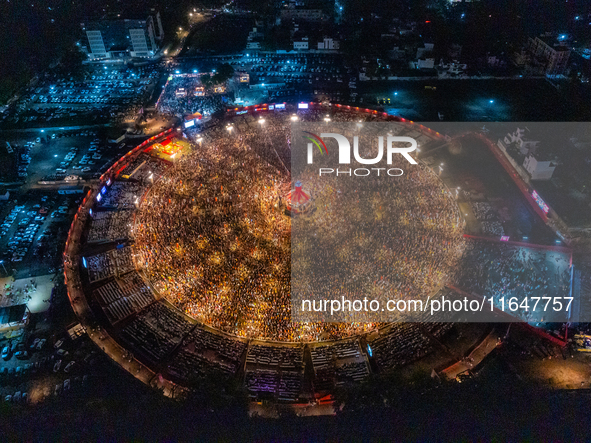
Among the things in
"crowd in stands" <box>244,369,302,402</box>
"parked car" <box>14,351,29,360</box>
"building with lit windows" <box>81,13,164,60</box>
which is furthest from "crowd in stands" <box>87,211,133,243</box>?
"building with lit windows" <box>81,13,164,60</box>

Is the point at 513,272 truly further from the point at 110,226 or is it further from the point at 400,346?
the point at 110,226

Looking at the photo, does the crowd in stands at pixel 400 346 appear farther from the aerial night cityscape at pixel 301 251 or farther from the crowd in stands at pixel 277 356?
the crowd in stands at pixel 277 356

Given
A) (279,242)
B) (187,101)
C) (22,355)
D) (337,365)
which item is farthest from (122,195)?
(337,365)

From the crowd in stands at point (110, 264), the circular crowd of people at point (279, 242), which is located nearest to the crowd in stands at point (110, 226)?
the circular crowd of people at point (279, 242)

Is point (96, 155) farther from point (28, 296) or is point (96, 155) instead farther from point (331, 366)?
point (331, 366)

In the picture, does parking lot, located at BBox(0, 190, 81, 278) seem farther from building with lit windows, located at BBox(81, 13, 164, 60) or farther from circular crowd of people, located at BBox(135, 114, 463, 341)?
building with lit windows, located at BBox(81, 13, 164, 60)

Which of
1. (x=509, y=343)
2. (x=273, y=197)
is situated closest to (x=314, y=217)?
(x=273, y=197)
